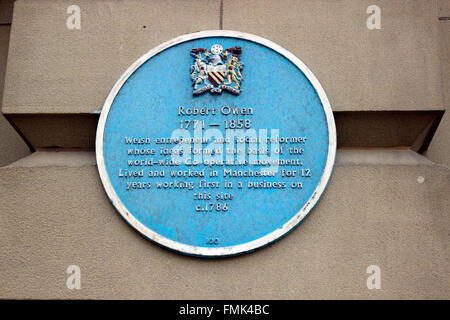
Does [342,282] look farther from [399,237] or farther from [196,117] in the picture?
[196,117]

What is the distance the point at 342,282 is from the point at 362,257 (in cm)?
27

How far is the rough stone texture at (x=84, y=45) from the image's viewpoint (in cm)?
505

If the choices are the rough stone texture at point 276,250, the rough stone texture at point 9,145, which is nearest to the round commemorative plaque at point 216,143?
the rough stone texture at point 276,250

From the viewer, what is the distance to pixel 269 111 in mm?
4828

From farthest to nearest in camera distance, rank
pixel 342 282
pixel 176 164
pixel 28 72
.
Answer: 1. pixel 28 72
2. pixel 176 164
3. pixel 342 282

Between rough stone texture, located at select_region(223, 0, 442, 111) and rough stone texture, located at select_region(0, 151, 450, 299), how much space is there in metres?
0.62

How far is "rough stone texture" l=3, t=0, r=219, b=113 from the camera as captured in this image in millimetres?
5051

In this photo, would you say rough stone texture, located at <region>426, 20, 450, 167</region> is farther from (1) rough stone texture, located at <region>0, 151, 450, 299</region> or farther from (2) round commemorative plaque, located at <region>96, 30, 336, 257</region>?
(2) round commemorative plaque, located at <region>96, 30, 336, 257</region>

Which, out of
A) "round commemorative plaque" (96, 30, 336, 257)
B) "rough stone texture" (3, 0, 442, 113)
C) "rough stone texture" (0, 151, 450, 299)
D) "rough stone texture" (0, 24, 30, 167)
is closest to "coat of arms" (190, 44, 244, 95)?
"round commemorative plaque" (96, 30, 336, 257)

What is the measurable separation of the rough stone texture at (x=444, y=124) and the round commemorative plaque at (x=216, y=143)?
1.30 meters

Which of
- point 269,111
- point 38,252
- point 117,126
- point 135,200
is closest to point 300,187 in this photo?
point 269,111

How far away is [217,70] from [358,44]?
1340mm

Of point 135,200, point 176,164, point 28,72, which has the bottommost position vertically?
point 135,200

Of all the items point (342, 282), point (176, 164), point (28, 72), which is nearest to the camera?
point (342, 282)
